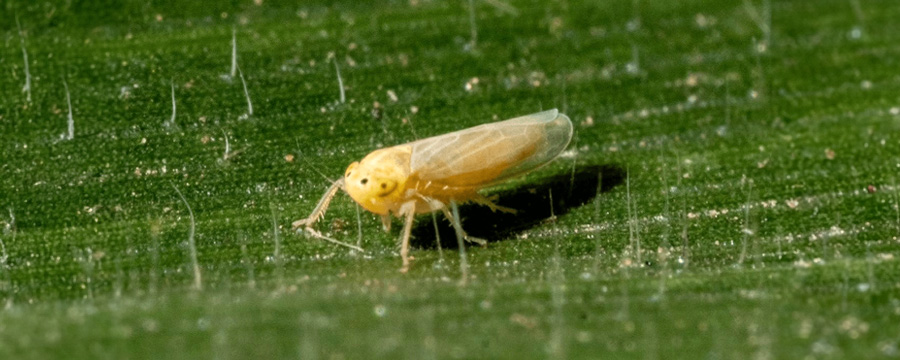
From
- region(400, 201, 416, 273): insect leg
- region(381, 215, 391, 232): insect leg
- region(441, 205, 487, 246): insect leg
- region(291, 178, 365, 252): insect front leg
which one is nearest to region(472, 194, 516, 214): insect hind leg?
region(441, 205, 487, 246): insect leg

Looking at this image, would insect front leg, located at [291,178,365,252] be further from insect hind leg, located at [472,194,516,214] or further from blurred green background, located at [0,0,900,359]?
insect hind leg, located at [472,194,516,214]

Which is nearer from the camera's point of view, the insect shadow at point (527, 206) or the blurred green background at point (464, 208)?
the blurred green background at point (464, 208)

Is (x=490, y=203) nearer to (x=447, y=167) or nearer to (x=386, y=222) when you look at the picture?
(x=447, y=167)

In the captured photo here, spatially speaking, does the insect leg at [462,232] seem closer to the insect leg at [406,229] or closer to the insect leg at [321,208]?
the insect leg at [406,229]

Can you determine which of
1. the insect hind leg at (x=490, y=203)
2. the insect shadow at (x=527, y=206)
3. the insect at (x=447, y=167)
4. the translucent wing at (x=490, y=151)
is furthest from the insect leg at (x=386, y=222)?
the insect hind leg at (x=490, y=203)

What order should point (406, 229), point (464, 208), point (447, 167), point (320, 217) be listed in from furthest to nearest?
point (464, 208) < point (447, 167) < point (320, 217) < point (406, 229)

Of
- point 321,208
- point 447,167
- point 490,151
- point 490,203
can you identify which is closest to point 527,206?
point 490,203
